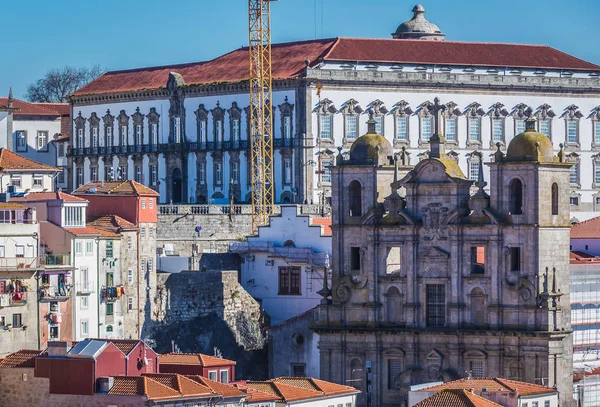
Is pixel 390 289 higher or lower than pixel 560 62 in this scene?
lower

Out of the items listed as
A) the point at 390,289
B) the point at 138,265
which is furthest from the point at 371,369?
the point at 138,265

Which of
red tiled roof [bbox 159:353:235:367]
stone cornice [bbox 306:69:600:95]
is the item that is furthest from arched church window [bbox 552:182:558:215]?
stone cornice [bbox 306:69:600:95]

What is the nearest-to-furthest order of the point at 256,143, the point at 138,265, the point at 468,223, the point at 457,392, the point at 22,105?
the point at 457,392
the point at 468,223
the point at 138,265
the point at 256,143
the point at 22,105

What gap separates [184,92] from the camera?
15725cm

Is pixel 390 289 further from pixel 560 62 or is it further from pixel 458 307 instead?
pixel 560 62

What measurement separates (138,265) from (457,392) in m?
27.1

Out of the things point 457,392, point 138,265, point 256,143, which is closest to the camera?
point 457,392

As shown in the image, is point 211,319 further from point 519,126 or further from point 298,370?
point 519,126

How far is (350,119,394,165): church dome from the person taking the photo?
11369cm

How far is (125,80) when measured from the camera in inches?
6560

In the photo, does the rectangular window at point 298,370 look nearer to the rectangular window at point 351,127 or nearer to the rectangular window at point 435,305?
the rectangular window at point 435,305

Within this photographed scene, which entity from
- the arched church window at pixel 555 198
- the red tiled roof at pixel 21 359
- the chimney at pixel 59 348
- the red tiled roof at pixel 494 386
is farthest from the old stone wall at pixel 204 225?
the chimney at pixel 59 348

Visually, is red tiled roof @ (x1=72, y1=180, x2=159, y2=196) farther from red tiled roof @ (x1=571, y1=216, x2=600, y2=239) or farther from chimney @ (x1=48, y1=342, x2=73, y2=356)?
chimney @ (x1=48, y1=342, x2=73, y2=356)

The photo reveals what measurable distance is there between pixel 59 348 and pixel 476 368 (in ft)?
72.6
